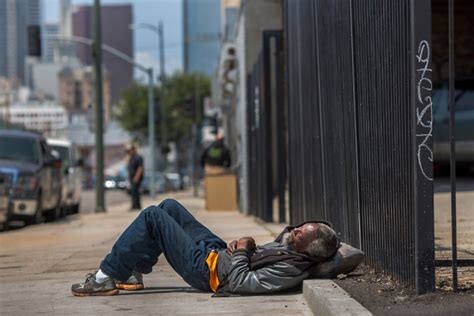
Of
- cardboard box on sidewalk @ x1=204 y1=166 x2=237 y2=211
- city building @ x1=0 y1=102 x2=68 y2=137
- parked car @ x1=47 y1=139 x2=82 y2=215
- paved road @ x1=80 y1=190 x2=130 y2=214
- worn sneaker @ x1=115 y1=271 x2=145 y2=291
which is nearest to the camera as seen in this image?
worn sneaker @ x1=115 y1=271 x2=145 y2=291

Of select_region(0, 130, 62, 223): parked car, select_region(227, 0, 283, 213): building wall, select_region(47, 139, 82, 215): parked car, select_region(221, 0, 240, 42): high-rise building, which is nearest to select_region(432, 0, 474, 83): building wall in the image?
select_region(227, 0, 283, 213): building wall

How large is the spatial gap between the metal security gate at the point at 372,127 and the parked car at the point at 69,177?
44.8ft

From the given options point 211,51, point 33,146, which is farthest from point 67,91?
point 33,146

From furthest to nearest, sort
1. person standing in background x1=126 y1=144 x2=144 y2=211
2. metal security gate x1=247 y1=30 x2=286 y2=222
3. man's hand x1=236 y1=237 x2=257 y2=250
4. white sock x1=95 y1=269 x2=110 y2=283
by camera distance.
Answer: person standing in background x1=126 y1=144 x2=144 y2=211 → metal security gate x1=247 y1=30 x2=286 y2=222 → white sock x1=95 y1=269 x2=110 y2=283 → man's hand x1=236 y1=237 x2=257 y2=250

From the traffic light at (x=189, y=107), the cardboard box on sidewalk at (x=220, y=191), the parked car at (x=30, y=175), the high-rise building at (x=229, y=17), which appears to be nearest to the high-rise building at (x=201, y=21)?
the high-rise building at (x=229, y=17)

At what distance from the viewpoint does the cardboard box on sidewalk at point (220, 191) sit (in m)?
22.3

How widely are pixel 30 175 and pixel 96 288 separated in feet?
36.9

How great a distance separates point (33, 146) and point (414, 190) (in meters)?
15.1

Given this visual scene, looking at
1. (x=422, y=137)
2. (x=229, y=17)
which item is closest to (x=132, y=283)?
(x=422, y=137)

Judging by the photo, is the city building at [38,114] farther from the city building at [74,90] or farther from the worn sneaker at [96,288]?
the worn sneaker at [96,288]

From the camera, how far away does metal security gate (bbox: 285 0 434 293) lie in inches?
A: 232

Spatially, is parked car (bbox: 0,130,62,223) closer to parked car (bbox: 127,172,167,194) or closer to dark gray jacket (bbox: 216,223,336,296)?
dark gray jacket (bbox: 216,223,336,296)

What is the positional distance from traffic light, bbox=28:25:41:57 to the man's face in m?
24.3

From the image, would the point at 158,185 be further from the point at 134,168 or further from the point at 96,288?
the point at 96,288
